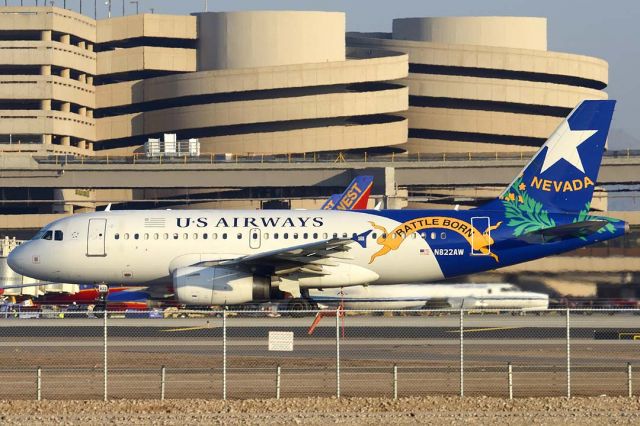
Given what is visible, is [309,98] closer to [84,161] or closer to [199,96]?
[199,96]

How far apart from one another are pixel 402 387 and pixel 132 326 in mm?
16745

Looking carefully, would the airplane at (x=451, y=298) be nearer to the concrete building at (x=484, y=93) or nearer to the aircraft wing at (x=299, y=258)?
the aircraft wing at (x=299, y=258)

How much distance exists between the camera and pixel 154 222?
50.3 metres

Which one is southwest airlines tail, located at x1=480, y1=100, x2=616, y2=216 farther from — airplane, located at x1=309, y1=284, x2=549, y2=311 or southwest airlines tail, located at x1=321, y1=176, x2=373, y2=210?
southwest airlines tail, located at x1=321, y1=176, x2=373, y2=210

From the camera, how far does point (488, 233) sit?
1950 inches

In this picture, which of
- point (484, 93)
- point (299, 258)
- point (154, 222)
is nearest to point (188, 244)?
point (154, 222)

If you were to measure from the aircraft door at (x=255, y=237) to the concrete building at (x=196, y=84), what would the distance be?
300 feet

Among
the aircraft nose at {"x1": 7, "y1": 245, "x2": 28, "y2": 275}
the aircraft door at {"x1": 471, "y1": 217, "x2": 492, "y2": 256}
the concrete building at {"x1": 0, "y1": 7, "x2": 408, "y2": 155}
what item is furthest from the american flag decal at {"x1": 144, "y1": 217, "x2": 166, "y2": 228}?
the concrete building at {"x1": 0, "y1": 7, "x2": 408, "y2": 155}

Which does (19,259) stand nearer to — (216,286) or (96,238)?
(96,238)

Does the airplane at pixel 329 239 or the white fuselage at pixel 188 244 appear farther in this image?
the white fuselage at pixel 188 244

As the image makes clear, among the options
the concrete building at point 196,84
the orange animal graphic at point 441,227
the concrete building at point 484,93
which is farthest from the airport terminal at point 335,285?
the concrete building at point 484,93

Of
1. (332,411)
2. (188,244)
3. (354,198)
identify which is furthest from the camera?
(354,198)

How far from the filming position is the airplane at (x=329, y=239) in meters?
49.2

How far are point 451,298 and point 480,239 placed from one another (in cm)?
246
